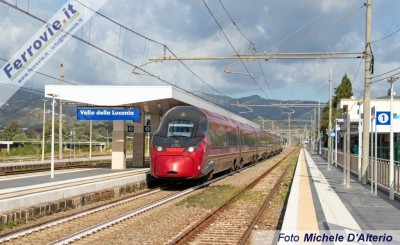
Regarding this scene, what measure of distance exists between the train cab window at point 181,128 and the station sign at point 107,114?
5622 mm

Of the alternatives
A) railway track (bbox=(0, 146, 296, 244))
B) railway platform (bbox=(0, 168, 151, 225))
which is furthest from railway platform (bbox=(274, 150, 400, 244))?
railway platform (bbox=(0, 168, 151, 225))

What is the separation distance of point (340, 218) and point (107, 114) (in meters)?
16.2

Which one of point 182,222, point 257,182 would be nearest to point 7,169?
point 257,182

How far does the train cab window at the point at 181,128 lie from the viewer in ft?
63.7

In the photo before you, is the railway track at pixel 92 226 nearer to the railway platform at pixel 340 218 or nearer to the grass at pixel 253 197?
the grass at pixel 253 197

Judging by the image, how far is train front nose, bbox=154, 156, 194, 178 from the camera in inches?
727

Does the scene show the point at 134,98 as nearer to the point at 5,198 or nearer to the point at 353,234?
the point at 5,198

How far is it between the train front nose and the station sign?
22.2 ft

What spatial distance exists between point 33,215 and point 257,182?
41.9ft

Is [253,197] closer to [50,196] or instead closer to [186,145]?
[186,145]

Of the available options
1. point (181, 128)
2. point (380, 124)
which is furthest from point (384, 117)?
point (181, 128)

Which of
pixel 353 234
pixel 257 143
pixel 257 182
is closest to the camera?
pixel 353 234

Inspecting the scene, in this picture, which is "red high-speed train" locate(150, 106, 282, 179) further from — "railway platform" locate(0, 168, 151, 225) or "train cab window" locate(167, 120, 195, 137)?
"railway platform" locate(0, 168, 151, 225)

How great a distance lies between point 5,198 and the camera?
1249 centimetres
